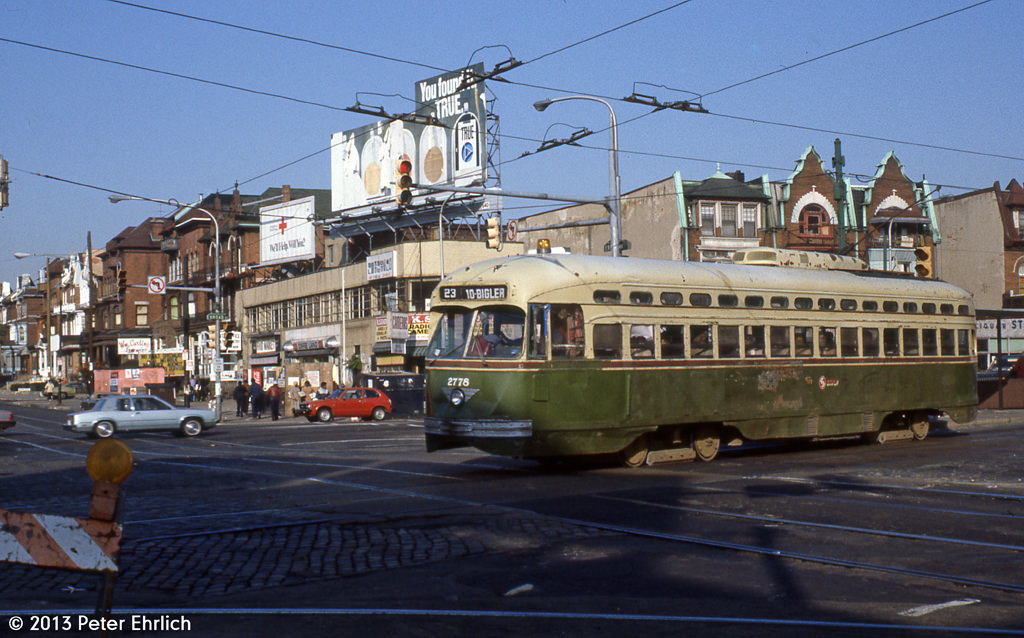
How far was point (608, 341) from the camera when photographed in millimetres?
15461

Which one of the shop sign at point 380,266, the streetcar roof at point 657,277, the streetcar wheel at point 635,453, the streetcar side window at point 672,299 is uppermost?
the shop sign at point 380,266

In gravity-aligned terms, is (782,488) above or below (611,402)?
below

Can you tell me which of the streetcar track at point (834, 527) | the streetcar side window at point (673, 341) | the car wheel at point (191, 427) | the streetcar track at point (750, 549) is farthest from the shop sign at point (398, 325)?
the streetcar track at point (834, 527)

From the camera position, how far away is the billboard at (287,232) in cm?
6650

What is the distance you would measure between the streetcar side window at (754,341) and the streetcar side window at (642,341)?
7.09ft

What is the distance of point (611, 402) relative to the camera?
1527 centimetres

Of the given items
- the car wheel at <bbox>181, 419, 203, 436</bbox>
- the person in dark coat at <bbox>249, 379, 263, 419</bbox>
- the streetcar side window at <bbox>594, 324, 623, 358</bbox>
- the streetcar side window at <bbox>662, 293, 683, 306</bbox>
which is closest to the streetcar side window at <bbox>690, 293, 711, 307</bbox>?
the streetcar side window at <bbox>662, 293, 683, 306</bbox>

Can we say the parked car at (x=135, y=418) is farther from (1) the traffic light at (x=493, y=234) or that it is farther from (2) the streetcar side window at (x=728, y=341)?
(2) the streetcar side window at (x=728, y=341)

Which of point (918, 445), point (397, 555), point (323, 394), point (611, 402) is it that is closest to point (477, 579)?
point (397, 555)

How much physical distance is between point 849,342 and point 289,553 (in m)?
13.1

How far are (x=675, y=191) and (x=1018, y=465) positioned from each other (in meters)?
39.3

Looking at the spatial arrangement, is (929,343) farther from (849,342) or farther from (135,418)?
(135,418)

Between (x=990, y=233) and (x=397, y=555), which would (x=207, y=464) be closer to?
(x=397, y=555)

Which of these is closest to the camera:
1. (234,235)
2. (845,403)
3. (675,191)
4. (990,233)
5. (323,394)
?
(845,403)
